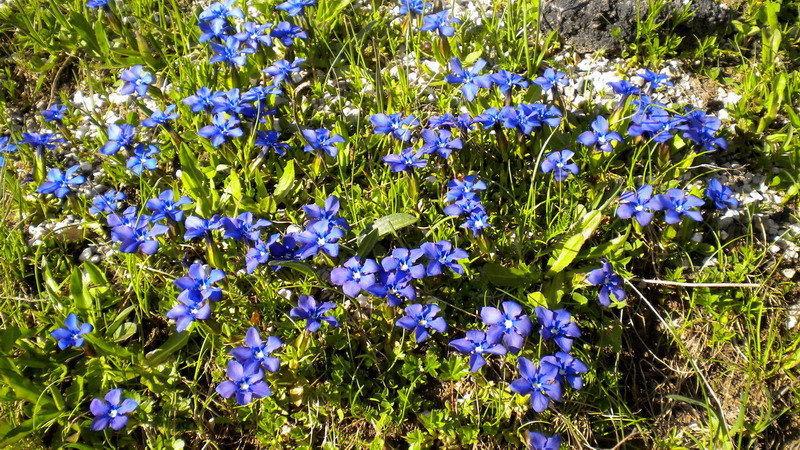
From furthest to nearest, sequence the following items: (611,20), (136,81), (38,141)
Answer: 1. (611,20)
2. (136,81)
3. (38,141)

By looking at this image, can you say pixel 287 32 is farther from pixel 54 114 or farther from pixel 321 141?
pixel 54 114

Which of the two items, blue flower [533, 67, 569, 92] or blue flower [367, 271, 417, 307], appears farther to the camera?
blue flower [533, 67, 569, 92]

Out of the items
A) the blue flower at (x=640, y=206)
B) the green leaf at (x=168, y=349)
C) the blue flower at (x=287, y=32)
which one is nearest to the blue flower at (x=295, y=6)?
the blue flower at (x=287, y=32)

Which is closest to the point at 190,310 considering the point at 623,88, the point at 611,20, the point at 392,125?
the point at 392,125

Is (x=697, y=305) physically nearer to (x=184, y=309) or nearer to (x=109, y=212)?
(x=184, y=309)

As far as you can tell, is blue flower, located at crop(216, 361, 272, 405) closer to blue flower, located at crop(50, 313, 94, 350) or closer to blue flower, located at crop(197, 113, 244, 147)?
blue flower, located at crop(50, 313, 94, 350)

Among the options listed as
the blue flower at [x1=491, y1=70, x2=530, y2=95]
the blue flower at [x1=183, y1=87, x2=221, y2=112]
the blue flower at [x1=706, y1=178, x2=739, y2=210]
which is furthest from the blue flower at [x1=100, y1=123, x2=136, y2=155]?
the blue flower at [x1=706, y1=178, x2=739, y2=210]

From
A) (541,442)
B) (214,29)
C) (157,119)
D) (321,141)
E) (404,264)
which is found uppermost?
(214,29)
